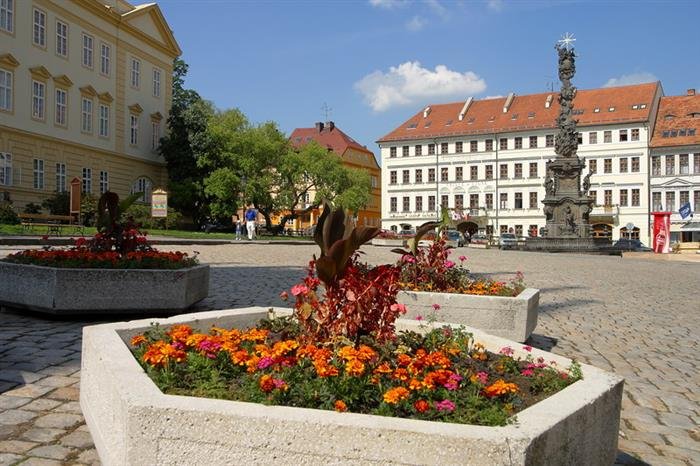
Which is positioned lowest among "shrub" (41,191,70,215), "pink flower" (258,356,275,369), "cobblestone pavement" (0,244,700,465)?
"cobblestone pavement" (0,244,700,465)

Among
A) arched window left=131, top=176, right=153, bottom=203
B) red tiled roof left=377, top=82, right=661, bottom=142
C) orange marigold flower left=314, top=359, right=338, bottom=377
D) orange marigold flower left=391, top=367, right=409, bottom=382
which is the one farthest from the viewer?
red tiled roof left=377, top=82, right=661, bottom=142

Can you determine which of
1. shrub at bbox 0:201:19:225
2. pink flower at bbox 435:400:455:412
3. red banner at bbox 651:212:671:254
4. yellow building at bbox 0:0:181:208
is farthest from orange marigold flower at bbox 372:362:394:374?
red banner at bbox 651:212:671:254

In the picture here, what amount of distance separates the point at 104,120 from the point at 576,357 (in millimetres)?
40621

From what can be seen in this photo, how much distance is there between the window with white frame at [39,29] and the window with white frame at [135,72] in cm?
845

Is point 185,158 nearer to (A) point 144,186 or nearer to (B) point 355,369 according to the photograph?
(A) point 144,186

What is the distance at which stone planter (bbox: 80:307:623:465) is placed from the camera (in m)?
2.55

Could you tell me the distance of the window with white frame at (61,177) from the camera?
37.7 meters

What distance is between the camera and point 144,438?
276cm

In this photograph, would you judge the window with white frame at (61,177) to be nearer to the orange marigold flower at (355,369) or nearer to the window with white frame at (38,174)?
the window with white frame at (38,174)

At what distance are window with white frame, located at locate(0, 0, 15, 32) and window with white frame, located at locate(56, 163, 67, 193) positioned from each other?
783 centimetres

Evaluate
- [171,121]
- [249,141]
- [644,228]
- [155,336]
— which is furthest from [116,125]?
[644,228]

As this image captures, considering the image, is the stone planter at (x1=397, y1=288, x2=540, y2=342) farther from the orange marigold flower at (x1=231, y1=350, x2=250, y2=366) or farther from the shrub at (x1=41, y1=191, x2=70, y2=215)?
the shrub at (x1=41, y1=191, x2=70, y2=215)

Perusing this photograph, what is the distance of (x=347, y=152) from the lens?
3698 inches

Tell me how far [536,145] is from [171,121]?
43.7m
